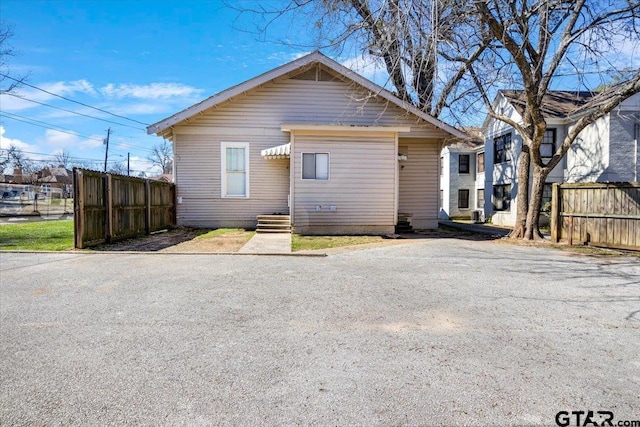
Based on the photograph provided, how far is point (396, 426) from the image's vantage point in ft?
7.07

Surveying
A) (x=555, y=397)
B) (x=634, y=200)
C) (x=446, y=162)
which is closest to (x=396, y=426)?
(x=555, y=397)

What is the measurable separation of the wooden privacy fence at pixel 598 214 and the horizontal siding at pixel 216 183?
8.91 m

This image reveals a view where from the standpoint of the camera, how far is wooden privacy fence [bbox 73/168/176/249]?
27.8 feet

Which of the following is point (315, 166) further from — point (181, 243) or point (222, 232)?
point (181, 243)

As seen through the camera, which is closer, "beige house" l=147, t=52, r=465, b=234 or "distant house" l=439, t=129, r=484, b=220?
"beige house" l=147, t=52, r=465, b=234

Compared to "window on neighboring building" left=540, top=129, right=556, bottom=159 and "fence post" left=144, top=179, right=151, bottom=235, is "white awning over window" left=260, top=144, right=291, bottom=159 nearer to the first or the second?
"fence post" left=144, top=179, right=151, bottom=235

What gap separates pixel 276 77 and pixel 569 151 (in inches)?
600

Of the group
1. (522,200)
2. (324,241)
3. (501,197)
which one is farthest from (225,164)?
(501,197)

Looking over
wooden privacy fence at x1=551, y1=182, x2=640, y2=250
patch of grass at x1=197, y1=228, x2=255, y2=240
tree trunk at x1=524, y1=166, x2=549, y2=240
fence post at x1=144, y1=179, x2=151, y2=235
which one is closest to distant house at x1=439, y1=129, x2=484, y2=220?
tree trunk at x1=524, y1=166, x2=549, y2=240

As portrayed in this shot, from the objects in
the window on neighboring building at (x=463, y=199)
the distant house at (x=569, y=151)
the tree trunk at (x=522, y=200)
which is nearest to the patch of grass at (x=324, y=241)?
the tree trunk at (x=522, y=200)

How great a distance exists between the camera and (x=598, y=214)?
987 cm

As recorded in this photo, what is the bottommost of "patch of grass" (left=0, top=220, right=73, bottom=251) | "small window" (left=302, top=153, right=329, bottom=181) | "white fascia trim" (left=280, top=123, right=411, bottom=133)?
"patch of grass" (left=0, top=220, right=73, bottom=251)

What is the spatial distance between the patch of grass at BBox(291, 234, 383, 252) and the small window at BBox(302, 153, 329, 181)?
1996 mm

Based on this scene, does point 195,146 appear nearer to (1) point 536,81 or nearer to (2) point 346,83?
(2) point 346,83
